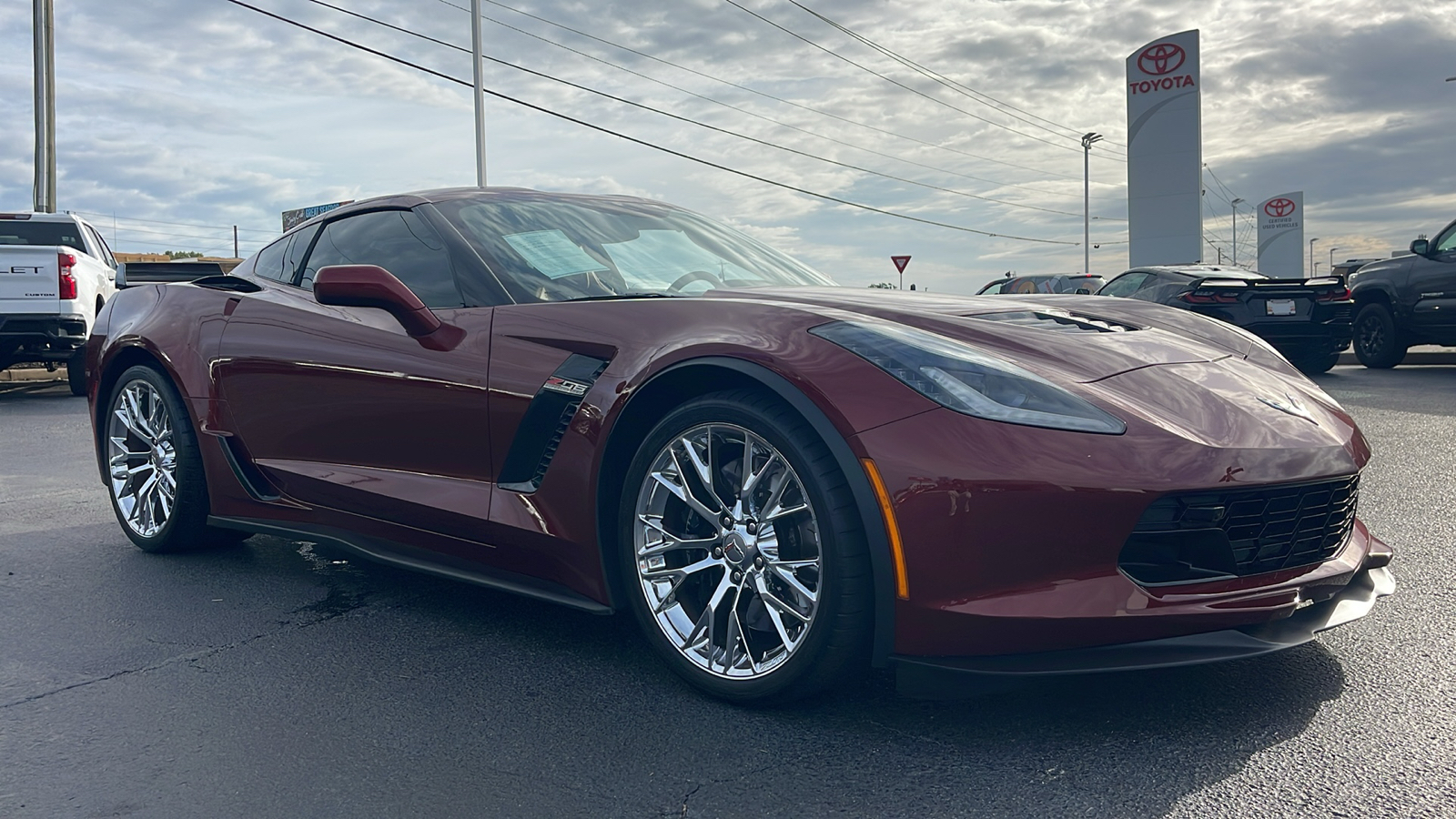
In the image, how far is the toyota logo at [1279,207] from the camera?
208 ft

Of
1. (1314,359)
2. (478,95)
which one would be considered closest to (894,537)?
(1314,359)

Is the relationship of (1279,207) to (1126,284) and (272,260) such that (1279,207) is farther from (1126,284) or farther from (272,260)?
(272,260)

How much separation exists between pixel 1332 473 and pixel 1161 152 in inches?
1646

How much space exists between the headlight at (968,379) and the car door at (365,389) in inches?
45.5

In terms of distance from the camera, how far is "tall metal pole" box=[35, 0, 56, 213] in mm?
21656

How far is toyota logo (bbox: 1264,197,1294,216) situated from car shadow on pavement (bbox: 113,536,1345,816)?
68.7 m

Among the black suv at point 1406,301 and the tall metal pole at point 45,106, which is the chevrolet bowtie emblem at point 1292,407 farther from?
the tall metal pole at point 45,106

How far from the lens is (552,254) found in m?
3.45

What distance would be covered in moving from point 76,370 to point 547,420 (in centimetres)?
1153

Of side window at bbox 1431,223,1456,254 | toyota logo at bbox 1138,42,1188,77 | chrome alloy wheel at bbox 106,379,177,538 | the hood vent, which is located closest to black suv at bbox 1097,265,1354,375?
side window at bbox 1431,223,1456,254

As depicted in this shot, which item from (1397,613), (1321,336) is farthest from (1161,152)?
(1397,613)

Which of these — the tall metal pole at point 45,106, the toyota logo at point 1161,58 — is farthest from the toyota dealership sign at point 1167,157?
the tall metal pole at point 45,106

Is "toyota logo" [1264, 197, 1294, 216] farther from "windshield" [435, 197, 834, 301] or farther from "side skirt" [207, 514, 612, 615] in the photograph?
"side skirt" [207, 514, 612, 615]

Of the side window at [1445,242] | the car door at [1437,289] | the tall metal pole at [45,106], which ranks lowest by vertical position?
the car door at [1437,289]
